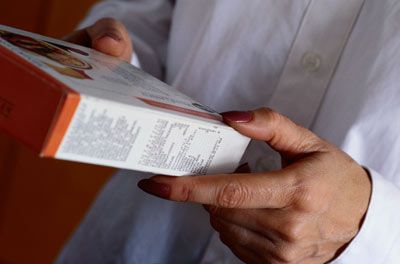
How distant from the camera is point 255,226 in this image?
0.44 meters

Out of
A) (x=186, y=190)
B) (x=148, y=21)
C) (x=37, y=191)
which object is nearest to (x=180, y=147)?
(x=186, y=190)

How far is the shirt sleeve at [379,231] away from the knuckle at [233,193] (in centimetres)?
11

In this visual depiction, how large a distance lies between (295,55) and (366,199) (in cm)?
15

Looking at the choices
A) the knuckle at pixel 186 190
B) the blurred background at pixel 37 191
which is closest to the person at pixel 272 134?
the knuckle at pixel 186 190

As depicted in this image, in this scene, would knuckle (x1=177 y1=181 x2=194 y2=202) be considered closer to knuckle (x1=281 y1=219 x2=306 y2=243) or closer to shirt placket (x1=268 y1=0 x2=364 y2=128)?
knuckle (x1=281 y1=219 x2=306 y2=243)

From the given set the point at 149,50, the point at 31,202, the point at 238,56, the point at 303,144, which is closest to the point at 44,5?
the point at 31,202

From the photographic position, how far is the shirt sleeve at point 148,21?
2.25ft

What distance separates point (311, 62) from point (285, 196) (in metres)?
0.16

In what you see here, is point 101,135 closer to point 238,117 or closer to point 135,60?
point 238,117

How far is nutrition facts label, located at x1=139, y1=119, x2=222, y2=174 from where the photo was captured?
37 cm

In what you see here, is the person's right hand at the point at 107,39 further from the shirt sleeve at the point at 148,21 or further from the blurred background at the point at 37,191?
the blurred background at the point at 37,191

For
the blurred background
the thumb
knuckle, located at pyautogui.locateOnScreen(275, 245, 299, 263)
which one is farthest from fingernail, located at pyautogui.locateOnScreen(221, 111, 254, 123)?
the blurred background

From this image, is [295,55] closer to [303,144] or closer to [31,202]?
[303,144]

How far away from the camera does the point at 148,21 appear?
2.30 ft
